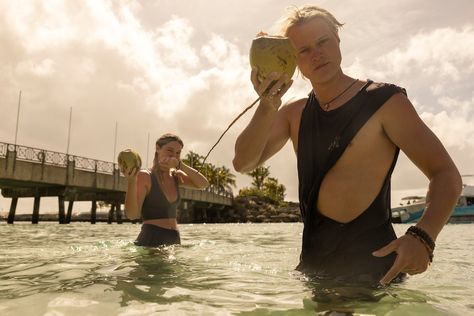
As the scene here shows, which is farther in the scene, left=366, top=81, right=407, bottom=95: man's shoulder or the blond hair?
the blond hair

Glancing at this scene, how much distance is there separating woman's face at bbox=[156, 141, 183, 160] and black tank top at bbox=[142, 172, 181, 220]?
41 centimetres

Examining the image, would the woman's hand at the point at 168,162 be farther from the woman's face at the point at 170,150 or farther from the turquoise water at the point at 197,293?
the turquoise water at the point at 197,293

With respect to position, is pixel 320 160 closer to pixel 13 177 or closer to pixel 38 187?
pixel 13 177

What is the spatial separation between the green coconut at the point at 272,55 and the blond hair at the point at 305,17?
10.4 inches

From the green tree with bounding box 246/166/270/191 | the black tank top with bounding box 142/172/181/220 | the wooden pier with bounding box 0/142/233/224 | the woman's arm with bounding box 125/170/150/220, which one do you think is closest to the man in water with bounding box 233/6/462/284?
the woman's arm with bounding box 125/170/150/220

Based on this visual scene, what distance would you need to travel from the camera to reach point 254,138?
243 centimetres

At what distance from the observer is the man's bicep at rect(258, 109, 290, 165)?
9.95ft

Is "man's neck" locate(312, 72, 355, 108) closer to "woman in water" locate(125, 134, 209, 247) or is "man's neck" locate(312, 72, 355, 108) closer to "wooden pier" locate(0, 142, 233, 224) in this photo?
"woman in water" locate(125, 134, 209, 247)

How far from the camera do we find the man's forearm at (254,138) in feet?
7.57

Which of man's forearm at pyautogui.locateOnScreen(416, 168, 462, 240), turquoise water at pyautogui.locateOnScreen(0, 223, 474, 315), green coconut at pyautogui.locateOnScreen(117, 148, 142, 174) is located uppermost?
green coconut at pyautogui.locateOnScreen(117, 148, 142, 174)

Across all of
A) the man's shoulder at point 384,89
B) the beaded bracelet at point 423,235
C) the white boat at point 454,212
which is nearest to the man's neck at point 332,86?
the man's shoulder at point 384,89

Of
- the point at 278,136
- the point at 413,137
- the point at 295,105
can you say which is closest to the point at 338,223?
the point at 413,137

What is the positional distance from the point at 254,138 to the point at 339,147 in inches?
21.2

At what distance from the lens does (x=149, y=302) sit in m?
2.44
